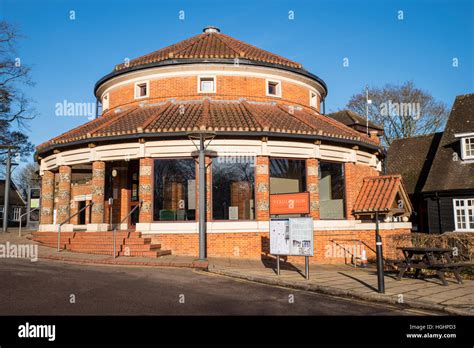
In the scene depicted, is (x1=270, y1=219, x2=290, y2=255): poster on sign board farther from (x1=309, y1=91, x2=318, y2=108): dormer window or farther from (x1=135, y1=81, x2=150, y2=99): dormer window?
(x1=309, y1=91, x2=318, y2=108): dormer window

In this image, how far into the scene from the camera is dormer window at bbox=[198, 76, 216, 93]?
20.4m

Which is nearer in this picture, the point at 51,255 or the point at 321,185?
the point at 51,255

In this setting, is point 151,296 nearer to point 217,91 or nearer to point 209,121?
point 209,121

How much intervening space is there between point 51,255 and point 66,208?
4.26 meters

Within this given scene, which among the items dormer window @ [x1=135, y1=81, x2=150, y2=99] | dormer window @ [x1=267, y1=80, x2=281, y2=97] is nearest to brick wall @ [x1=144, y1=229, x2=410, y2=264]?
dormer window @ [x1=267, y1=80, x2=281, y2=97]

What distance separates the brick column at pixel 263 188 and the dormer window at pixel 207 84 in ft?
16.9

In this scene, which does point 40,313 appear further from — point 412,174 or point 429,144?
point 429,144

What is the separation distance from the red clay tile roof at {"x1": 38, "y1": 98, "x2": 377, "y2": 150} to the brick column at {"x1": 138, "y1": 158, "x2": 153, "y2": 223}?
1.38 meters

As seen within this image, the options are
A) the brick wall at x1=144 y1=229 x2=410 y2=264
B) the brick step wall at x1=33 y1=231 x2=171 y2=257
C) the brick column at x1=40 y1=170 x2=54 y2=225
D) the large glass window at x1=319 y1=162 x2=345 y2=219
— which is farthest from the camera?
the brick column at x1=40 y1=170 x2=54 y2=225

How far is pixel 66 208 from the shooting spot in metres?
18.6

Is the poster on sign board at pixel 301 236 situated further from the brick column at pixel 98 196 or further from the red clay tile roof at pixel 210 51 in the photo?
the red clay tile roof at pixel 210 51

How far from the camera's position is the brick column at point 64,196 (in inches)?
726

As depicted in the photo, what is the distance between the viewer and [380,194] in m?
18.2
